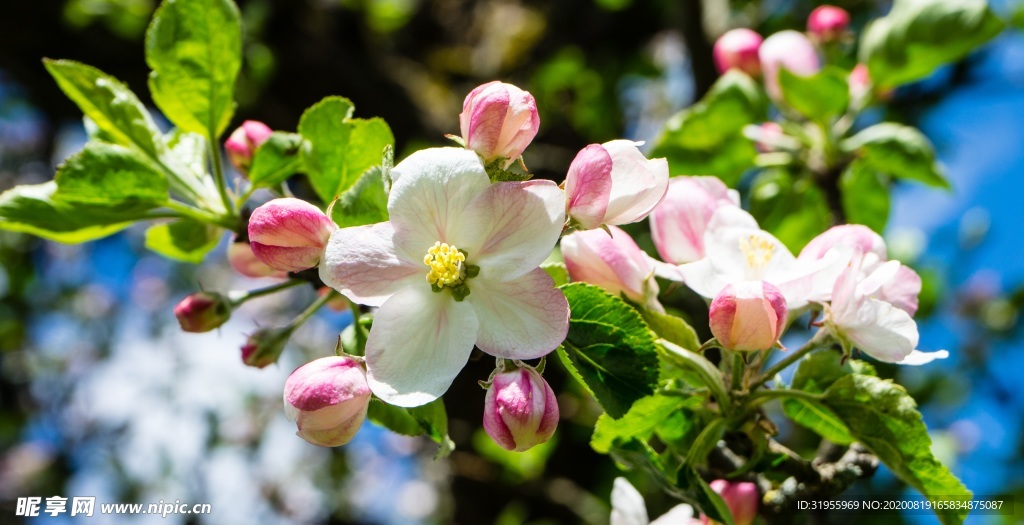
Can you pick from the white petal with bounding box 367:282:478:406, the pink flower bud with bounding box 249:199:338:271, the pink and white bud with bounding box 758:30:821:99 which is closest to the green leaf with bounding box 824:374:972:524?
the white petal with bounding box 367:282:478:406

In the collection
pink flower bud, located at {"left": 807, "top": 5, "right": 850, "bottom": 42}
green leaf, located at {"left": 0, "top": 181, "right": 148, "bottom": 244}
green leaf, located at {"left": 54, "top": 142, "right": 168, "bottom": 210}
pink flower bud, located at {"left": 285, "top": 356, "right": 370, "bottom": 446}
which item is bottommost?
green leaf, located at {"left": 0, "top": 181, "right": 148, "bottom": 244}

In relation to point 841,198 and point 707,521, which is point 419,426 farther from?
point 841,198

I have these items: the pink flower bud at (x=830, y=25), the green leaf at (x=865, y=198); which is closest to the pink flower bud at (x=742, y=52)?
the pink flower bud at (x=830, y=25)

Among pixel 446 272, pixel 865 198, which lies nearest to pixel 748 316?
pixel 446 272

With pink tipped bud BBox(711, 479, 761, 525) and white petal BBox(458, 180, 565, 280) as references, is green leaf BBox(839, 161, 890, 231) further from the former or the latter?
white petal BBox(458, 180, 565, 280)

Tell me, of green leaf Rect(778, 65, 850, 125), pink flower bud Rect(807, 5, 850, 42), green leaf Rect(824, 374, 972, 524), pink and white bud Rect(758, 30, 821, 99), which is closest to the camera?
green leaf Rect(824, 374, 972, 524)

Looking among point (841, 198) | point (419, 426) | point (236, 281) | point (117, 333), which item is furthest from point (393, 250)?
point (117, 333)
